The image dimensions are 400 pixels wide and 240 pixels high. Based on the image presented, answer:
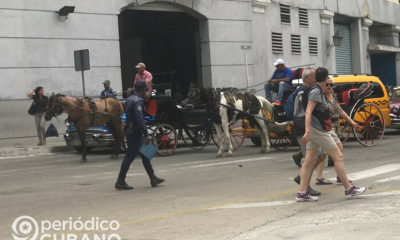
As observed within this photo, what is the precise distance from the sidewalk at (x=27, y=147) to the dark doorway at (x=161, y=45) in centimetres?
818

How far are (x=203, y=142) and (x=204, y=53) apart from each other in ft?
33.9

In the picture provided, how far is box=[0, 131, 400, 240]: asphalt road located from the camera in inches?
272

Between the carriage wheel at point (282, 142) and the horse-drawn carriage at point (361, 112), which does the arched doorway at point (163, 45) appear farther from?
the carriage wheel at point (282, 142)

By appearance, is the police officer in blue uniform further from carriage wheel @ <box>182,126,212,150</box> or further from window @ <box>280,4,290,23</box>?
window @ <box>280,4,290,23</box>

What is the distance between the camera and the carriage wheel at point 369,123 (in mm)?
16672

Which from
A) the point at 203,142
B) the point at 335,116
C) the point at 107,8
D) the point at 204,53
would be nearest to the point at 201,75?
the point at 204,53

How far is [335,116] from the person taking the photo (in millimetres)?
9633

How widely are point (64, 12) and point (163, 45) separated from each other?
Answer: 994 cm

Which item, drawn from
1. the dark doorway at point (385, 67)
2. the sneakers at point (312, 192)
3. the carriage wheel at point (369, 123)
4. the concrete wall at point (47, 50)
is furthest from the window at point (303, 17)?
the sneakers at point (312, 192)

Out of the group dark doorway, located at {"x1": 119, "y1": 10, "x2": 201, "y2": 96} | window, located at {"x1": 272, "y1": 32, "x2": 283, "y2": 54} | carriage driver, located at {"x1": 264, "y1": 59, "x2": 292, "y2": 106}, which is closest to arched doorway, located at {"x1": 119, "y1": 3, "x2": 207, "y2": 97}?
dark doorway, located at {"x1": 119, "y1": 10, "x2": 201, "y2": 96}

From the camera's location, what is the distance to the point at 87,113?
1595cm

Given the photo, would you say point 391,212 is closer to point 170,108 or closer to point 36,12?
point 170,108

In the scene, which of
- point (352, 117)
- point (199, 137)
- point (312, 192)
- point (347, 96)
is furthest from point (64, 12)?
point (312, 192)

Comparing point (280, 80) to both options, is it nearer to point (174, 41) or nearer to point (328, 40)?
point (174, 41)
